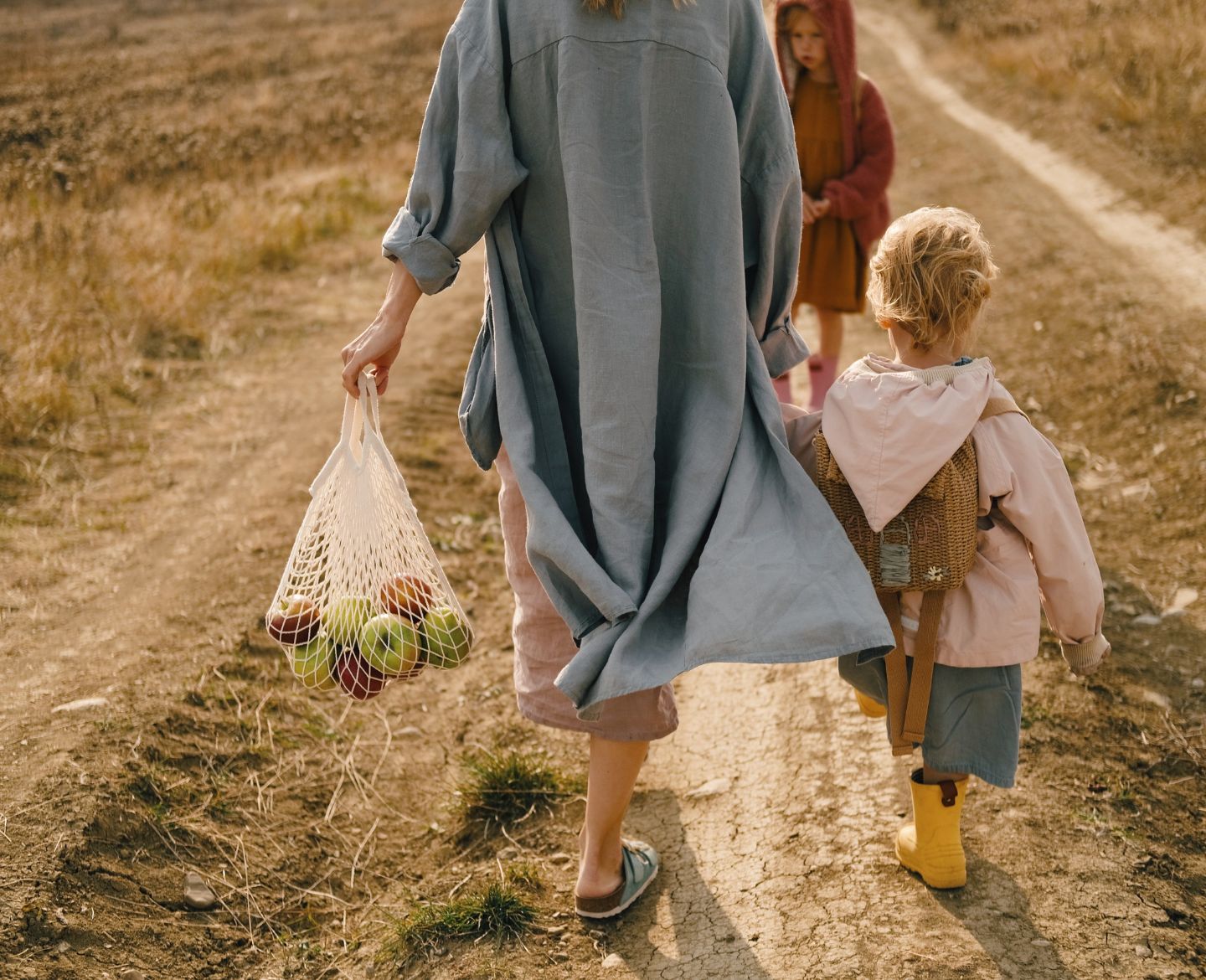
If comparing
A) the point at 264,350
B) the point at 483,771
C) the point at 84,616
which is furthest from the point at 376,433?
the point at 264,350

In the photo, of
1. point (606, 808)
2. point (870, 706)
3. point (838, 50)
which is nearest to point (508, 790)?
point (606, 808)

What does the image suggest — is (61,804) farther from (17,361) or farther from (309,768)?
(17,361)

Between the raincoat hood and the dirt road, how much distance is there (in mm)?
A: 1042

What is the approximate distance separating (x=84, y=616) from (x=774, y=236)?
2.77m

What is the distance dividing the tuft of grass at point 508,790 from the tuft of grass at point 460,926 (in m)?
0.45

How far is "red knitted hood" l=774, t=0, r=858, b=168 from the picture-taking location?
14.3ft

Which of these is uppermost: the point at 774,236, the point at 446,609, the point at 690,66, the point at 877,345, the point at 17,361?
the point at 690,66

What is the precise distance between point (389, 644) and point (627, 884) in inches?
33.6

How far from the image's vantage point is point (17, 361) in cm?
557

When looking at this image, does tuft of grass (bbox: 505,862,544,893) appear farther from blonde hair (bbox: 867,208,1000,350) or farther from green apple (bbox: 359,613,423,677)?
blonde hair (bbox: 867,208,1000,350)

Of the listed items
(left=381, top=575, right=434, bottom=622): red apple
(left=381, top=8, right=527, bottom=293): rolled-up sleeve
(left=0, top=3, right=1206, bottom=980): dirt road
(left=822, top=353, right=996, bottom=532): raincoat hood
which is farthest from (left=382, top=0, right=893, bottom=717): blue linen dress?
(left=0, top=3, right=1206, bottom=980): dirt road

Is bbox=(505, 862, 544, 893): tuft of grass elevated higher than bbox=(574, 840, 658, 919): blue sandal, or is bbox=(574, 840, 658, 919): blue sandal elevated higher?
bbox=(574, 840, 658, 919): blue sandal

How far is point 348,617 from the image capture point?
2.57 meters

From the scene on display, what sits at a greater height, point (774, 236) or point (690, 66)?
point (690, 66)
